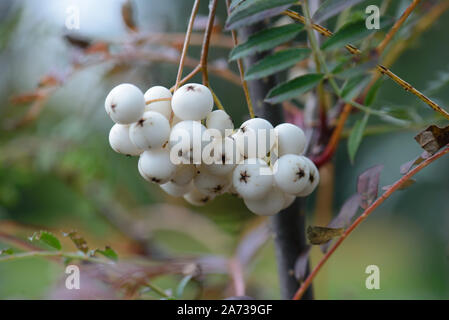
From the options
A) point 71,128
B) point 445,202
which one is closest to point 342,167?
point 445,202

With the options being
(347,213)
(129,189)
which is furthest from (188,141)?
(129,189)

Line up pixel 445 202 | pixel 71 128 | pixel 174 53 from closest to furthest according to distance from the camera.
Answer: pixel 174 53, pixel 71 128, pixel 445 202

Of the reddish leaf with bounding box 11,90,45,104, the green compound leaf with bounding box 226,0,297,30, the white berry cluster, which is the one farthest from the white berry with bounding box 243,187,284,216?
the reddish leaf with bounding box 11,90,45,104

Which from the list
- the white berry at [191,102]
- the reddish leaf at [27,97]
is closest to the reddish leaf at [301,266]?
the white berry at [191,102]

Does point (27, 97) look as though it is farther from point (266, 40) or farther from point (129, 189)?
point (129, 189)

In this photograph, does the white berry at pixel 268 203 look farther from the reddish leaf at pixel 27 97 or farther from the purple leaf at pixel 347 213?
the reddish leaf at pixel 27 97
